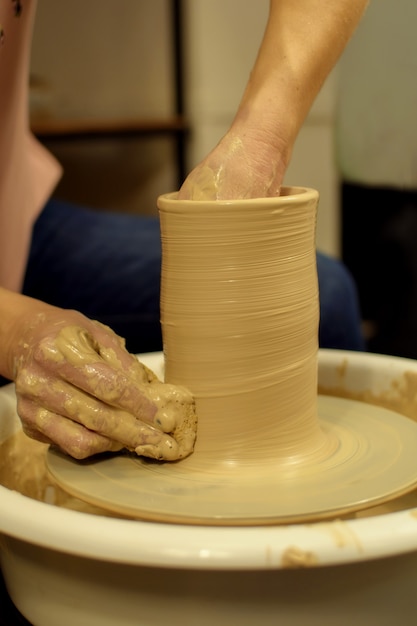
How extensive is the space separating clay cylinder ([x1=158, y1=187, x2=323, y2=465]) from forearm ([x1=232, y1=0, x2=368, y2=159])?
124mm

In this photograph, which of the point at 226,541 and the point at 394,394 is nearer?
the point at 226,541

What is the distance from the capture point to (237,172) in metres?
0.87

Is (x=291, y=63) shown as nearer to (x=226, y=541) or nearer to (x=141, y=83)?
(x=226, y=541)

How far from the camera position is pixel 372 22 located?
9.34ft

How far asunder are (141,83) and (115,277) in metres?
1.81

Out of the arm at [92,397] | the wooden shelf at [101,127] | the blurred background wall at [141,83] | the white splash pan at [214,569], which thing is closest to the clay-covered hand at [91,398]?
the arm at [92,397]

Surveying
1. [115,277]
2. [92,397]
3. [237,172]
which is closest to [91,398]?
[92,397]

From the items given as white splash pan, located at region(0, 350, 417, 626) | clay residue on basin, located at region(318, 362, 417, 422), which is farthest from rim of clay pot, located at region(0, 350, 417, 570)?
clay residue on basin, located at region(318, 362, 417, 422)

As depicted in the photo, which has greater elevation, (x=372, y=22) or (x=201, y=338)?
(x=372, y=22)

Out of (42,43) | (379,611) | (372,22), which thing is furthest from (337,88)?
(379,611)

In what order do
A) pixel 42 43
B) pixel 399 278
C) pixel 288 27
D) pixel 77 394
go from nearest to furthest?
pixel 77 394 → pixel 288 27 → pixel 399 278 → pixel 42 43

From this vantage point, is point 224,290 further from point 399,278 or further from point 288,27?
point 399,278

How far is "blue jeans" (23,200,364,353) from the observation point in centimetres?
159

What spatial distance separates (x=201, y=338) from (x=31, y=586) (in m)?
0.30
